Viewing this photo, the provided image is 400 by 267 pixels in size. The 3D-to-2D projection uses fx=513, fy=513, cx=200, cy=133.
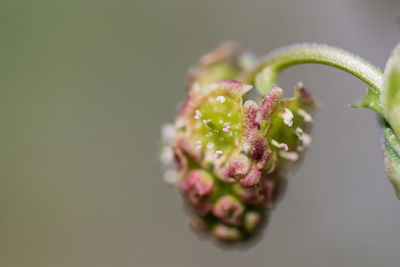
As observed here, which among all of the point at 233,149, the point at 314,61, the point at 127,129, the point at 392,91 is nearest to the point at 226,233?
the point at 233,149

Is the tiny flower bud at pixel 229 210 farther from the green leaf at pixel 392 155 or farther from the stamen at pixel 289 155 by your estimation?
the green leaf at pixel 392 155

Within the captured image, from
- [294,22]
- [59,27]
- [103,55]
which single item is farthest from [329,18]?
[59,27]

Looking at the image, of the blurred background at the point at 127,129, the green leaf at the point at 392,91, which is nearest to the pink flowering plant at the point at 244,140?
the green leaf at the point at 392,91

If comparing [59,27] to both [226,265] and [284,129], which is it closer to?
[226,265]

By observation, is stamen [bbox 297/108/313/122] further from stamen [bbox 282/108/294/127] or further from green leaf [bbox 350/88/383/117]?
green leaf [bbox 350/88/383/117]

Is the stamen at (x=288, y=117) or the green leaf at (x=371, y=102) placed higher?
the stamen at (x=288, y=117)

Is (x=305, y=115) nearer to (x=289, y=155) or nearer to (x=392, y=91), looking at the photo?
(x=289, y=155)

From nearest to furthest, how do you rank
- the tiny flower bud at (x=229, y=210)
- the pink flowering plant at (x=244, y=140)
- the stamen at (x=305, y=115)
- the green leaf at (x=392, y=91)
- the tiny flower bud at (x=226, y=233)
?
the green leaf at (x=392, y=91) → the pink flowering plant at (x=244, y=140) → the stamen at (x=305, y=115) → the tiny flower bud at (x=229, y=210) → the tiny flower bud at (x=226, y=233)

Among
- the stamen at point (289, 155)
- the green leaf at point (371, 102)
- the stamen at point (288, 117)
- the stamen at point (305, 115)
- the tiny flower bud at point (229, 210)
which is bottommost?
the tiny flower bud at point (229, 210)
